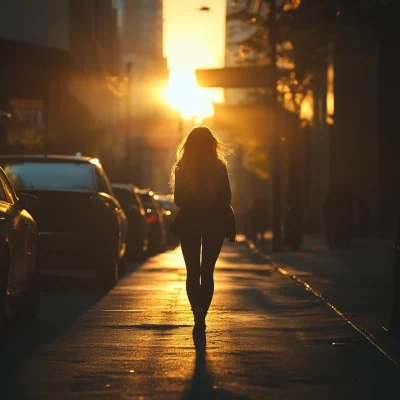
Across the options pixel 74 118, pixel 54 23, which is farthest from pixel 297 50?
pixel 74 118

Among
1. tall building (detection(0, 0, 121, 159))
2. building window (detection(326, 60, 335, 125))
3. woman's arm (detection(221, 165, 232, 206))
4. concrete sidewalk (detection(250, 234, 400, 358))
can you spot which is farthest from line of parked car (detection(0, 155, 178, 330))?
building window (detection(326, 60, 335, 125))

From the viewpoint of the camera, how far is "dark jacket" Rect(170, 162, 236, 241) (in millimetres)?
11039

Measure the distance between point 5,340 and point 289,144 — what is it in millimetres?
25700

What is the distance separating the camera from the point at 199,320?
1080cm

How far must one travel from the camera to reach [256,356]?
9.30 metres

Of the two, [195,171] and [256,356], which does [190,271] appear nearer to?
[195,171]

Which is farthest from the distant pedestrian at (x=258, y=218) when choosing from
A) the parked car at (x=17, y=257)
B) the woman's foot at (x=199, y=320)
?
the woman's foot at (x=199, y=320)

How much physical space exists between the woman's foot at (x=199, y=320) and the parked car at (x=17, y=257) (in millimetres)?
1566

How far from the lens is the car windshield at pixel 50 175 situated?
16.3m

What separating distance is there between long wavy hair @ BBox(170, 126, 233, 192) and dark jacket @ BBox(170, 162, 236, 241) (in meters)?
0.02

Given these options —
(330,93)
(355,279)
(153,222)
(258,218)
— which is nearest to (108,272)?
(355,279)

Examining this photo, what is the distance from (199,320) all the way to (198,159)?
140 centimetres

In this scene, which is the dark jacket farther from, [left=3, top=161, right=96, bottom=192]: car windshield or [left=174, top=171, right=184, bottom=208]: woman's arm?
[left=3, top=161, right=96, bottom=192]: car windshield

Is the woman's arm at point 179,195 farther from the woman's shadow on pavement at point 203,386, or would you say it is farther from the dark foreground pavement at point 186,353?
the woman's shadow on pavement at point 203,386
